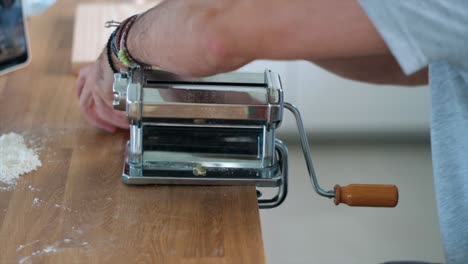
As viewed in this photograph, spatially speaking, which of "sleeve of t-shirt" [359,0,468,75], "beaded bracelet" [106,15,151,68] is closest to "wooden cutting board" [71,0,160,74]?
"beaded bracelet" [106,15,151,68]

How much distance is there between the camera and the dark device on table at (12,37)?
4.65 feet

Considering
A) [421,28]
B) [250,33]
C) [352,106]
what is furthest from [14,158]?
[352,106]

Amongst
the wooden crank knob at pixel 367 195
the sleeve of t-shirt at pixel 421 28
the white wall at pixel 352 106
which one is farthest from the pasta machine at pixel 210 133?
the white wall at pixel 352 106

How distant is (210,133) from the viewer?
46.4 inches

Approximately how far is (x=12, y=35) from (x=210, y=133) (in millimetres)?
491

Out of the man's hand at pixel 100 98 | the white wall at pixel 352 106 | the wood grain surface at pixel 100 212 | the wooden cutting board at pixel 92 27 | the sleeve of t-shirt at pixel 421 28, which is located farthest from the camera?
the white wall at pixel 352 106

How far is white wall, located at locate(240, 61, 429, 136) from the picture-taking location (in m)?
2.29

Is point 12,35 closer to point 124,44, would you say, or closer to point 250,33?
point 124,44

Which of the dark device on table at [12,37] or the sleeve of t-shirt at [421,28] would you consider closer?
the sleeve of t-shirt at [421,28]

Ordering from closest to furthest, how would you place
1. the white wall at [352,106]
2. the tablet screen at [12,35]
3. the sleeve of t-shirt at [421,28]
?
1. the sleeve of t-shirt at [421,28]
2. the tablet screen at [12,35]
3. the white wall at [352,106]

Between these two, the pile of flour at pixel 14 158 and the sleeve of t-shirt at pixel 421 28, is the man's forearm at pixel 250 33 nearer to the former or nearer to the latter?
the sleeve of t-shirt at pixel 421 28

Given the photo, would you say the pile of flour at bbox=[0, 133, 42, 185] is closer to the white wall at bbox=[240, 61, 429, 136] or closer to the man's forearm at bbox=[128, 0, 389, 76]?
the man's forearm at bbox=[128, 0, 389, 76]

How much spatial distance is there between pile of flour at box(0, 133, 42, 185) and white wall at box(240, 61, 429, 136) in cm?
105

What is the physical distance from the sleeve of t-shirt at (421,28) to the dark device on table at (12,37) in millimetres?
782
